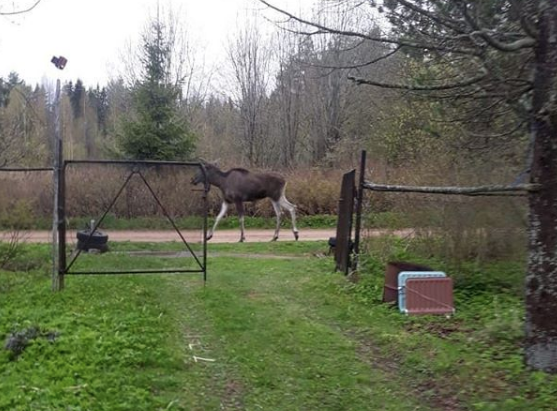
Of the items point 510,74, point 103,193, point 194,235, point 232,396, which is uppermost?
point 510,74

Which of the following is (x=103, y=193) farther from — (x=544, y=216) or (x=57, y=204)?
(x=544, y=216)

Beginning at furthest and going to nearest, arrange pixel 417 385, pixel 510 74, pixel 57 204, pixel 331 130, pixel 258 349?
pixel 331 130 < pixel 57 204 < pixel 510 74 < pixel 258 349 < pixel 417 385

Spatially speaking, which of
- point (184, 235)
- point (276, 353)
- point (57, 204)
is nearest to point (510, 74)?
point (276, 353)

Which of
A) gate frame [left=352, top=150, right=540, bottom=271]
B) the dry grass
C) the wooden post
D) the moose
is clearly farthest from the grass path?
the moose

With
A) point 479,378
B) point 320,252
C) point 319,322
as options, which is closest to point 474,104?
point 319,322

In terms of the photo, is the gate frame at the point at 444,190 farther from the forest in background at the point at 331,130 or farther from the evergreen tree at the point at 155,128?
the evergreen tree at the point at 155,128

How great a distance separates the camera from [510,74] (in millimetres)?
7961

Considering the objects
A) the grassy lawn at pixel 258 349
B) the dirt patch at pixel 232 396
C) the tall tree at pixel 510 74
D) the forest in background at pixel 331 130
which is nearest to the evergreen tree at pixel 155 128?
the forest in background at pixel 331 130

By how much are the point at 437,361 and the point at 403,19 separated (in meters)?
4.16

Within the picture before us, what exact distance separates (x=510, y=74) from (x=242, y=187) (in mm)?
12032

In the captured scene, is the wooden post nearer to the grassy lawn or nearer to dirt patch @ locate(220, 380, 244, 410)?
the grassy lawn

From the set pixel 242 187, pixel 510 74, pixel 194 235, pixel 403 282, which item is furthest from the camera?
pixel 242 187

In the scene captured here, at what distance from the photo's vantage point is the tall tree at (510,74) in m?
5.58

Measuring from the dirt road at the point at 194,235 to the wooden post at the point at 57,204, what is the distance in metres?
2.46
